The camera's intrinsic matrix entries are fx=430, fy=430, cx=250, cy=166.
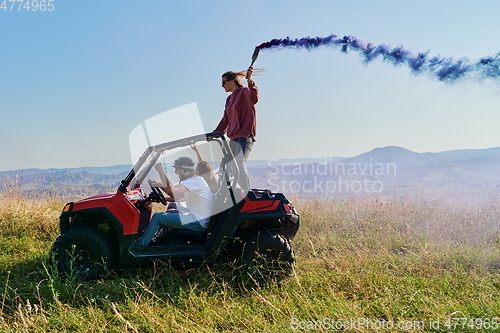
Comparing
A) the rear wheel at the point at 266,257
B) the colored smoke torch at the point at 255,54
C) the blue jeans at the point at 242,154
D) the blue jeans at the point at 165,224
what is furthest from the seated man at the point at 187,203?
the colored smoke torch at the point at 255,54

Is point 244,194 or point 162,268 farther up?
point 244,194

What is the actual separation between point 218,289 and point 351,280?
1647 millimetres

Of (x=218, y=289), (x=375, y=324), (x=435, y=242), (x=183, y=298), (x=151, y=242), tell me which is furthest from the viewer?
(x=435, y=242)

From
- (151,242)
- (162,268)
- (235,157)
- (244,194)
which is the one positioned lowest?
(162,268)

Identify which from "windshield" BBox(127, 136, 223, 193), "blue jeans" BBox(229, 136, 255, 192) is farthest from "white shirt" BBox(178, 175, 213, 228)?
"blue jeans" BBox(229, 136, 255, 192)

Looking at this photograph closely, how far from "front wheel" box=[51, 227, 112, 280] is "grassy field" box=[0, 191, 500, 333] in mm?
174

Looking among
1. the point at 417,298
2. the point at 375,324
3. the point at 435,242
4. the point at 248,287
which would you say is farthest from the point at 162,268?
the point at 435,242

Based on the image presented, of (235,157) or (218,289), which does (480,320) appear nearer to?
(218,289)

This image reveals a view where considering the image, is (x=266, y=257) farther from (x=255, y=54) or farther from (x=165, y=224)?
(x=255, y=54)

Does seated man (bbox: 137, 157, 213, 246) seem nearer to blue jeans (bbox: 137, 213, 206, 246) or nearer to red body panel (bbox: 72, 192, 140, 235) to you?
blue jeans (bbox: 137, 213, 206, 246)

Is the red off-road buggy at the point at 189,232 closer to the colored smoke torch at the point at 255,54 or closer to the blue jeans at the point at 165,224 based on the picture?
the blue jeans at the point at 165,224

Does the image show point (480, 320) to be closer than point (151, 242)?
Yes

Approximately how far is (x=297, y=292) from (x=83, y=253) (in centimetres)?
263

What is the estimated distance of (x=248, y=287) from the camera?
5.05 meters
